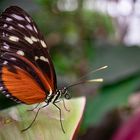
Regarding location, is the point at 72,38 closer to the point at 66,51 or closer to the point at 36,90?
the point at 66,51

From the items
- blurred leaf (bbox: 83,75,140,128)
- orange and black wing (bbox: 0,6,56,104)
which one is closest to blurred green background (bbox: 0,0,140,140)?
blurred leaf (bbox: 83,75,140,128)

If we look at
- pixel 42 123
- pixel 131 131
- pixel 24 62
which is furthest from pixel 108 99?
pixel 42 123

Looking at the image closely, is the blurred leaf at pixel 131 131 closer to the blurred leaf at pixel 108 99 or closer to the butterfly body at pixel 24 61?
the blurred leaf at pixel 108 99

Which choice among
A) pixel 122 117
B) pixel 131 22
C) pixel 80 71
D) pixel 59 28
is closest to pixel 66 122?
pixel 122 117

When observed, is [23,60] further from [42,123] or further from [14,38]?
[42,123]

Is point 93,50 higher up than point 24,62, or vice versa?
point 24,62

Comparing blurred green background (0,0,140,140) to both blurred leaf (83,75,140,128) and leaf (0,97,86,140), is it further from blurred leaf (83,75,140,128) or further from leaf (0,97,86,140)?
leaf (0,97,86,140)
